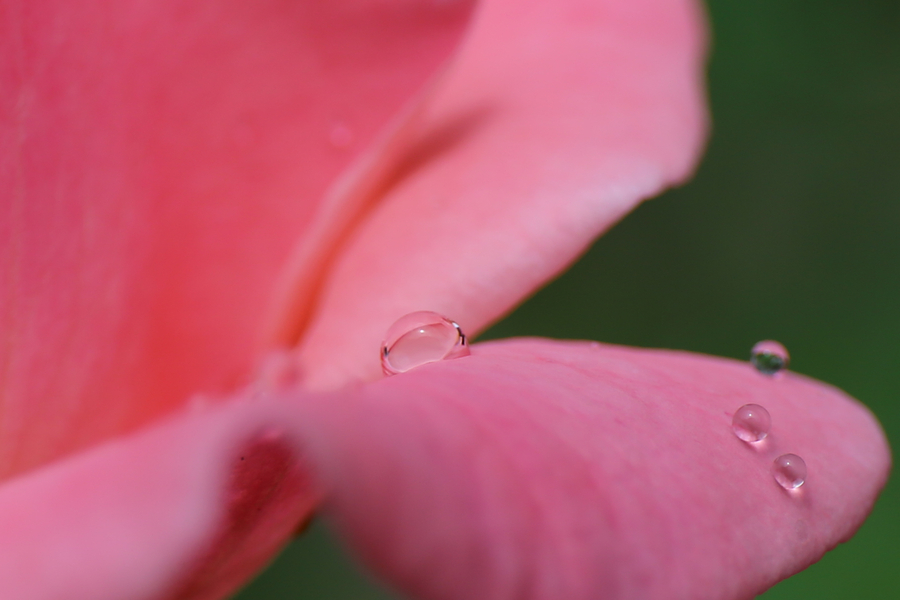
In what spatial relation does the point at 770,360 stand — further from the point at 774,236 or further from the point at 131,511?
the point at 774,236

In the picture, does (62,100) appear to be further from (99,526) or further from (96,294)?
(99,526)

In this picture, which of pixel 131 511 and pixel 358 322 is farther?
pixel 358 322

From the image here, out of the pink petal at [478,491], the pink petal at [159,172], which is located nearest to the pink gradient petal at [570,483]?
the pink petal at [478,491]

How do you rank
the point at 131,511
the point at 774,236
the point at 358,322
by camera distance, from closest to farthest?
the point at 131,511
the point at 358,322
the point at 774,236

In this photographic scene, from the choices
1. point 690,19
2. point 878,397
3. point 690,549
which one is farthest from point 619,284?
point 690,549

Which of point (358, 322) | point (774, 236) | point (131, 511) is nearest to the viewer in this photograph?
point (131, 511)

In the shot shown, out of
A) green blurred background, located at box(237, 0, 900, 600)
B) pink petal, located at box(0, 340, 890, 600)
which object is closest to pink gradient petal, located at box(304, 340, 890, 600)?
pink petal, located at box(0, 340, 890, 600)

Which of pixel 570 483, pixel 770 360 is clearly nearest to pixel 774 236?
pixel 770 360
